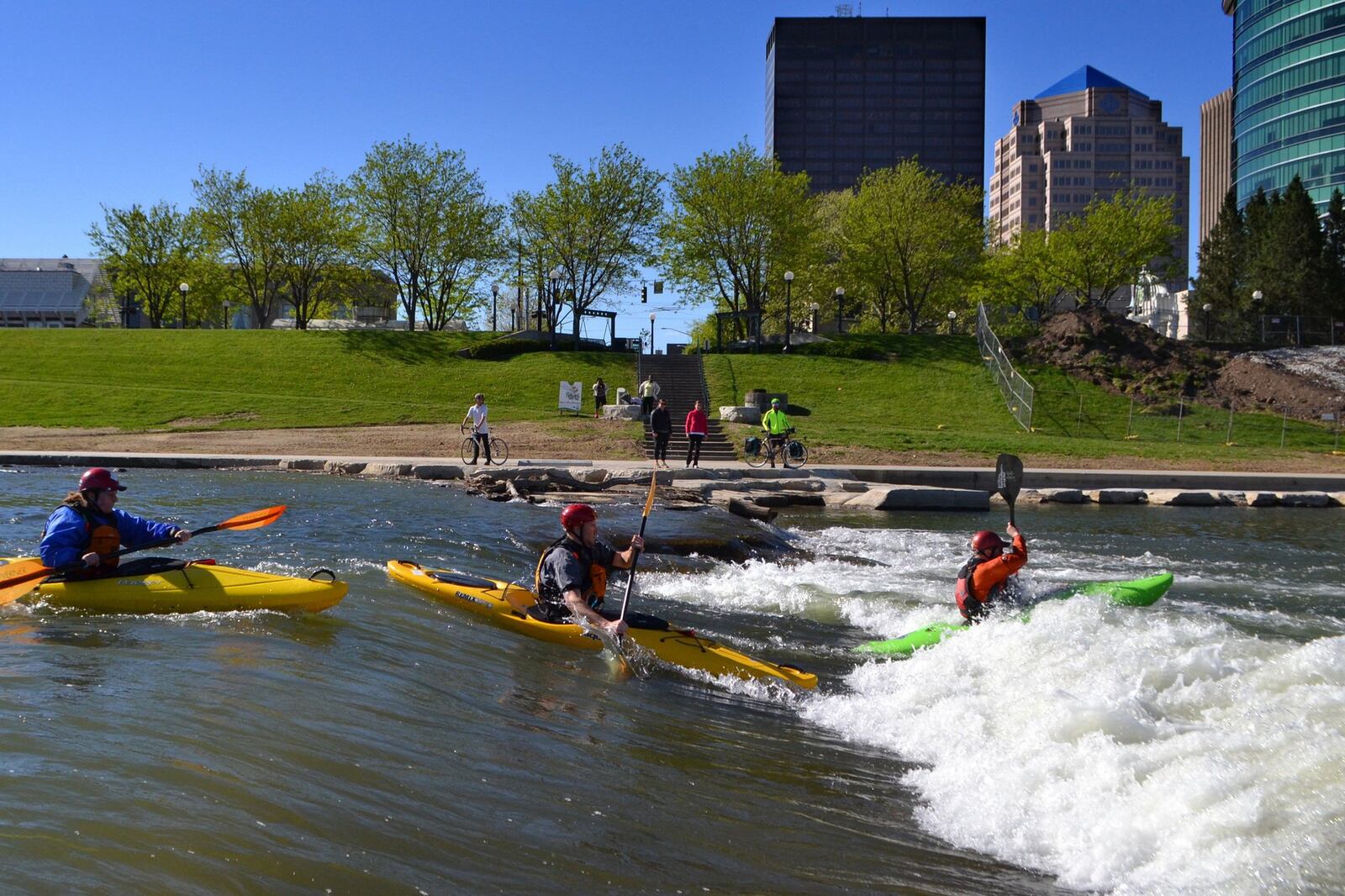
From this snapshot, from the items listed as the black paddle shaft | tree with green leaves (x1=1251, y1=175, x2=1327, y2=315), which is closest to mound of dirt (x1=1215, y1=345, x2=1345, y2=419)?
tree with green leaves (x1=1251, y1=175, x2=1327, y2=315)

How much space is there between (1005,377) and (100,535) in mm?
33607

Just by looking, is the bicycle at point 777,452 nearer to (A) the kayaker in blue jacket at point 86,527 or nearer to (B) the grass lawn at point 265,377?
(B) the grass lawn at point 265,377

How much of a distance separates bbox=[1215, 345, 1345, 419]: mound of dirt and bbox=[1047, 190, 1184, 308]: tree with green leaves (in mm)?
10993

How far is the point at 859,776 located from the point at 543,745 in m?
1.76

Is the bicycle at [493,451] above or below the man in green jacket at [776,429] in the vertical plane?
below

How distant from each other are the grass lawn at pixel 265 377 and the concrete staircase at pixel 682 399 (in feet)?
4.07

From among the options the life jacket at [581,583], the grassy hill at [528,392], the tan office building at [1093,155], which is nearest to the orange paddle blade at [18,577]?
the life jacket at [581,583]

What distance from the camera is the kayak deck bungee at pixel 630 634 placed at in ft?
24.4

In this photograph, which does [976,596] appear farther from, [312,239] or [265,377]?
[312,239]

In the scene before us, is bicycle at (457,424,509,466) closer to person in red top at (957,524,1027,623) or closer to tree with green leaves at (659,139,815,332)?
person in red top at (957,524,1027,623)

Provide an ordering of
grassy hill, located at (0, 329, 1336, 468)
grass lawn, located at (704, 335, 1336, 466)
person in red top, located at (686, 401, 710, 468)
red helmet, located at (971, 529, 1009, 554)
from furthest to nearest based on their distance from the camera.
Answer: grassy hill, located at (0, 329, 1336, 468), grass lawn, located at (704, 335, 1336, 466), person in red top, located at (686, 401, 710, 468), red helmet, located at (971, 529, 1009, 554)

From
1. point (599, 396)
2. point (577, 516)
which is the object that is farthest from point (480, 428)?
point (577, 516)

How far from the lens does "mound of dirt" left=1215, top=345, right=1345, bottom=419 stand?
34.9 metres

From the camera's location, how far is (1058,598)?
27.4ft
